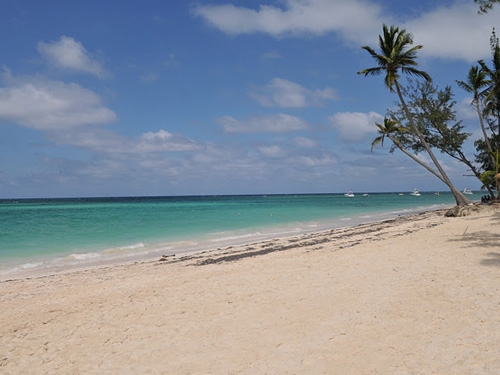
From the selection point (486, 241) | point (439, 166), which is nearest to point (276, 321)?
point (486, 241)

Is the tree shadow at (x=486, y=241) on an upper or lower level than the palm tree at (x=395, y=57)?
lower

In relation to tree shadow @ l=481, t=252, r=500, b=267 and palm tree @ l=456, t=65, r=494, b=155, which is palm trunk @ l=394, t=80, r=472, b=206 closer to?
palm tree @ l=456, t=65, r=494, b=155

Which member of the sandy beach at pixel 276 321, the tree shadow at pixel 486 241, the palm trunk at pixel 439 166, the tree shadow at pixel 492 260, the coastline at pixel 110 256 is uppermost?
the palm trunk at pixel 439 166

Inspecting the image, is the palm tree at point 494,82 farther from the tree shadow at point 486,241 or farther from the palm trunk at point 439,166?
the tree shadow at point 486,241

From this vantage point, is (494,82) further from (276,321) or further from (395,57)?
(276,321)

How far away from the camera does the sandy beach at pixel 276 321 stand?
4.43m

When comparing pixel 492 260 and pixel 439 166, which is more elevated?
pixel 439 166

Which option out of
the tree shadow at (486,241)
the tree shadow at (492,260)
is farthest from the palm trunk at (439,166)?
the tree shadow at (492,260)

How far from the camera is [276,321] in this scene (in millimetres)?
5559

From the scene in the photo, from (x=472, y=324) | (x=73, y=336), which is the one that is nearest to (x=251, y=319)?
(x=73, y=336)

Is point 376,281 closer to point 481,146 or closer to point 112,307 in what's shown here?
point 112,307

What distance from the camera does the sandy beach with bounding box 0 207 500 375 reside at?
14.5 feet

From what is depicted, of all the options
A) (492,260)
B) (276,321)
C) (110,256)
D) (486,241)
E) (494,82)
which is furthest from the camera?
(494,82)

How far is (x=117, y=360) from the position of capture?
471 centimetres
